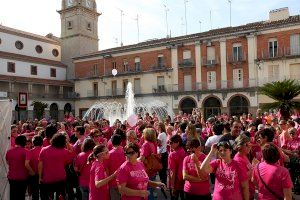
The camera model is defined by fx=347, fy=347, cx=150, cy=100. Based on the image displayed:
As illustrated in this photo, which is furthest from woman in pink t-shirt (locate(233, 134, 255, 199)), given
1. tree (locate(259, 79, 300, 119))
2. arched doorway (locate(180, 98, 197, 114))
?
arched doorway (locate(180, 98, 197, 114))

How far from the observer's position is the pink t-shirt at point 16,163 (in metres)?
7.46

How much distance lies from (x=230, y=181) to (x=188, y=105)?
36963 millimetres

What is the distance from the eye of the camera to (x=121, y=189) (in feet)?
15.3

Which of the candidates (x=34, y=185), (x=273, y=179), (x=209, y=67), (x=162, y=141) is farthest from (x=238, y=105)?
(x=273, y=179)

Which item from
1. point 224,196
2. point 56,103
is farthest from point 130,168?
point 56,103

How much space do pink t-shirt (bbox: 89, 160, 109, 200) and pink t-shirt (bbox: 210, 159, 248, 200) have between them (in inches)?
67.3

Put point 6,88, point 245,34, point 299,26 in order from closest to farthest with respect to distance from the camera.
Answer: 1. point 299,26
2. point 245,34
3. point 6,88

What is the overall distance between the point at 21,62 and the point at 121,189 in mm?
45957

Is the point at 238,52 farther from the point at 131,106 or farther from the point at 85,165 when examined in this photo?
the point at 85,165

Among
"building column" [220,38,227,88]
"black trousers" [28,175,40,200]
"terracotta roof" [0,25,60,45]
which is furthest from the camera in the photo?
"terracotta roof" [0,25,60,45]

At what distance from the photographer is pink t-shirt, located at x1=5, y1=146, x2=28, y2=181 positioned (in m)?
7.46

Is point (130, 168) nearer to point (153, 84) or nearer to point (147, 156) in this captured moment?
point (147, 156)

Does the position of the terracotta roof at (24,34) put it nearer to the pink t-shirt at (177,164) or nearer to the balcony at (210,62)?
the balcony at (210,62)

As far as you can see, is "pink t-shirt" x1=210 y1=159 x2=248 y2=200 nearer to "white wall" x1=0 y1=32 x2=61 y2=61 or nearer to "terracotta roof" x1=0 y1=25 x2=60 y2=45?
"white wall" x1=0 y1=32 x2=61 y2=61
